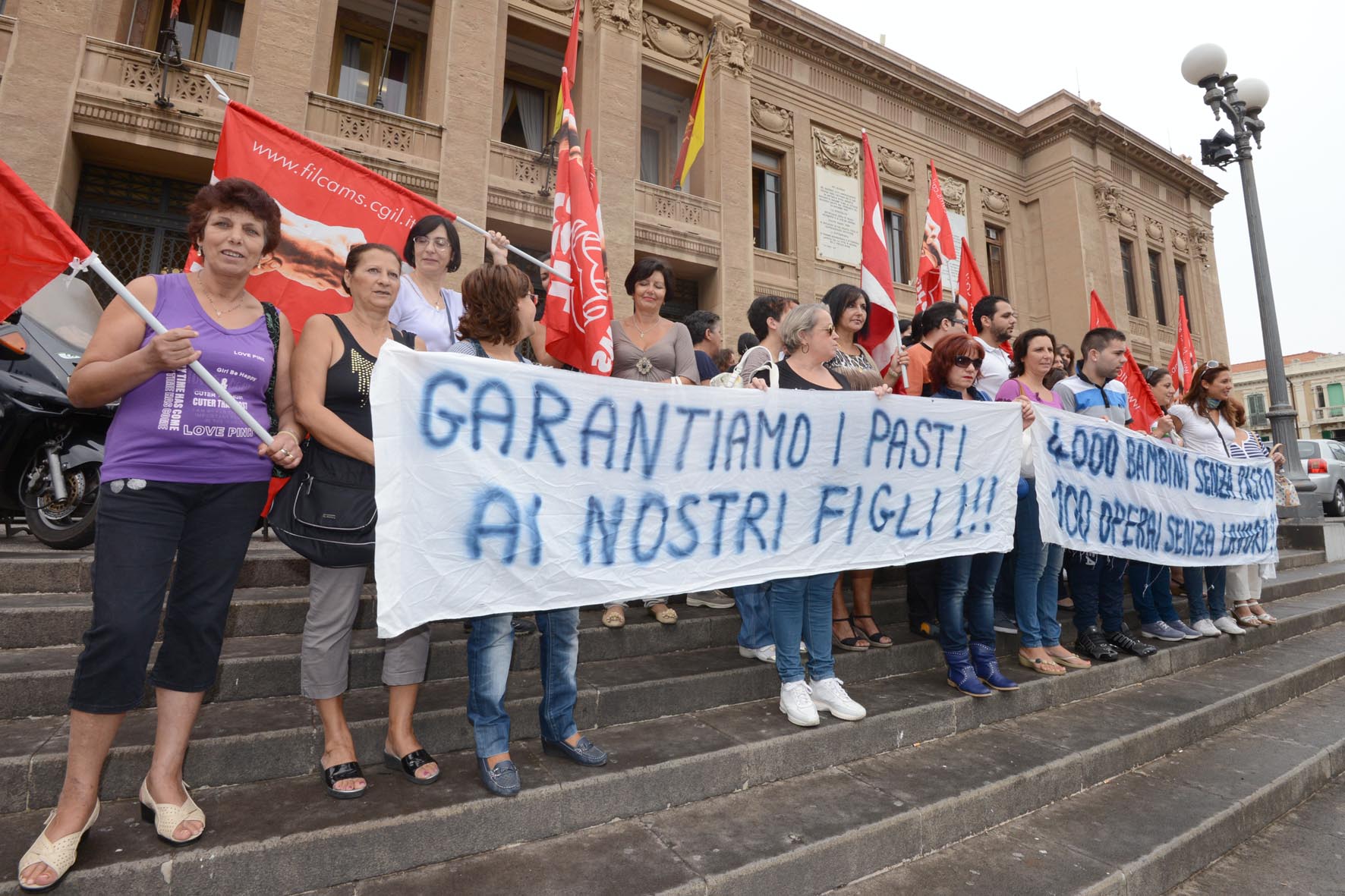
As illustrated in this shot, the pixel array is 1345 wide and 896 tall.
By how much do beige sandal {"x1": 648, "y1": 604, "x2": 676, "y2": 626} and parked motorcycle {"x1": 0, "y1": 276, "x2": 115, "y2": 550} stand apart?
143 inches

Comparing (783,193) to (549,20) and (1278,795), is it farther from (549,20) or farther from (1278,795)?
(1278,795)

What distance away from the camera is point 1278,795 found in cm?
316

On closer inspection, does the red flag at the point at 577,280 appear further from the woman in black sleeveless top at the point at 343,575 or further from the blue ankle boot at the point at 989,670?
the blue ankle boot at the point at 989,670

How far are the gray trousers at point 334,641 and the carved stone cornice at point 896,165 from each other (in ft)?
57.0

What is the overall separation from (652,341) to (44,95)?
971cm

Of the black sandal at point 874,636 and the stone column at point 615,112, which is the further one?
the stone column at point 615,112

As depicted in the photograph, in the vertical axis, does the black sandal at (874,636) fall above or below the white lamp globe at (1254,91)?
below

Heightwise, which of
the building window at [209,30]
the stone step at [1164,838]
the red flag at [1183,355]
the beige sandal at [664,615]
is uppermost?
the building window at [209,30]

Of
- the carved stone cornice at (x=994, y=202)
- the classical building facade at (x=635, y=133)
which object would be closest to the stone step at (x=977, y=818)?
the classical building facade at (x=635, y=133)

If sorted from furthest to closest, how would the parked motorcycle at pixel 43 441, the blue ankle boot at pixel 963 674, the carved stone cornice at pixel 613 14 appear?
1. the carved stone cornice at pixel 613 14
2. the parked motorcycle at pixel 43 441
3. the blue ankle boot at pixel 963 674

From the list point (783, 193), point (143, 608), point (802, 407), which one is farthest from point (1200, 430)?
point (783, 193)

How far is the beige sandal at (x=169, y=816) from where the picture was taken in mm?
1916

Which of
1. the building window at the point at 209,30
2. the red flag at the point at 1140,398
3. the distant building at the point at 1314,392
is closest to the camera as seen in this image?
the red flag at the point at 1140,398

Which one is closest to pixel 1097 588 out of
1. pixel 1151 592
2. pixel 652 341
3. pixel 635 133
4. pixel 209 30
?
pixel 1151 592
